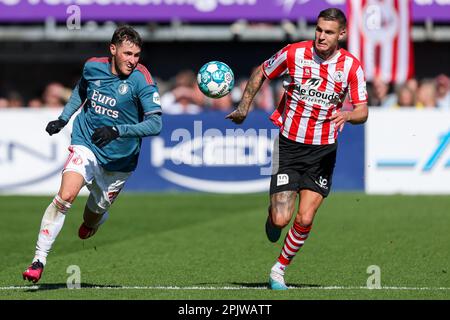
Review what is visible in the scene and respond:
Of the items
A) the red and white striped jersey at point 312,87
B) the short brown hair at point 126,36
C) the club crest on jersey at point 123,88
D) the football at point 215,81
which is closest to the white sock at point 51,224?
the club crest on jersey at point 123,88

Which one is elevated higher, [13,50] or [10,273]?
[13,50]

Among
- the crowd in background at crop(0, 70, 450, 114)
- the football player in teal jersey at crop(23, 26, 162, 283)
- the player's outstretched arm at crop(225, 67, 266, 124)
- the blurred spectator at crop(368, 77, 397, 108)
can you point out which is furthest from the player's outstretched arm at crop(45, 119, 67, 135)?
the blurred spectator at crop(368, 77, 397, 108)

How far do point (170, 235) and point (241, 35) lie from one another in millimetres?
10893

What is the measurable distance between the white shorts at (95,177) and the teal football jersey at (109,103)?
10 centimetres

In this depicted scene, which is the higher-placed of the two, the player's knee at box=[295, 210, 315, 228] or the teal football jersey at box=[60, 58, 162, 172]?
the teal football jersey at box=[60, 58, 162, 172]

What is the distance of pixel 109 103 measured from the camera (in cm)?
1025

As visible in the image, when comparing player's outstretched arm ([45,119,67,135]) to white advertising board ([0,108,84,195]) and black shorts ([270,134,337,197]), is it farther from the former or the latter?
white advertising board ([0,108,84,195])

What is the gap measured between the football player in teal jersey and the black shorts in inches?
48.4

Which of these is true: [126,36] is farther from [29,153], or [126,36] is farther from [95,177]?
[29,153]

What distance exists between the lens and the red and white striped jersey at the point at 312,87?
32.6 ft

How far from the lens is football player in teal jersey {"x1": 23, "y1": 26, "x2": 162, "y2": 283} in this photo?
9859 mm

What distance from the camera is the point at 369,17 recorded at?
21.0m
